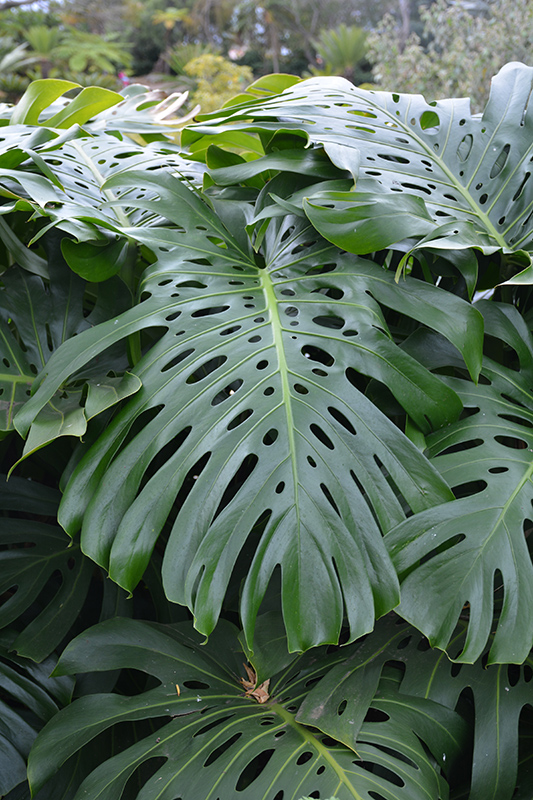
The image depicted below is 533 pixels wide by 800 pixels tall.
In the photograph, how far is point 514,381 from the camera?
2.81 feet

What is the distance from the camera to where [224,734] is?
74 centimetres

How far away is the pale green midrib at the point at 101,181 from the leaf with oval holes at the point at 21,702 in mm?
676

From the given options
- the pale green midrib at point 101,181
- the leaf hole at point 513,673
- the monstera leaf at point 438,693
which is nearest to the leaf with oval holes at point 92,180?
the pale green midrib at point 101,181

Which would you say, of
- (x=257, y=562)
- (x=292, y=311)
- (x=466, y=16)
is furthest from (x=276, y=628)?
(x=466, y=16)

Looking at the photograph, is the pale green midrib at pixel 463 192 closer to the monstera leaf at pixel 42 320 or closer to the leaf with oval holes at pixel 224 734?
the monstera leaf at pixel 42 320

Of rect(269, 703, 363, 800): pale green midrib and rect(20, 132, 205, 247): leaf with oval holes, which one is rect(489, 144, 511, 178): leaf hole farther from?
rect(269, 703, 363, 800): pale green midrib

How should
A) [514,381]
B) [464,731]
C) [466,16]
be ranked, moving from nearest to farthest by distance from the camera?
[464,731] → [514,381] → [466,16]

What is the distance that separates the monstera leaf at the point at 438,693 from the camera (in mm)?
698

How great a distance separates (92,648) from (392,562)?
0.41m

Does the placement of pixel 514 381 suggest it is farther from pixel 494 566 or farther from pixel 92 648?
pixel 92 648

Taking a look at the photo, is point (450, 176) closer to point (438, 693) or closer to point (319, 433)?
point (319, 433)

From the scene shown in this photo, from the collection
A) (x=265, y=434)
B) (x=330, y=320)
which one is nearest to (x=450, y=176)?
(x=330, y=320)

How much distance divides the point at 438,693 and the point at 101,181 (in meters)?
0.95

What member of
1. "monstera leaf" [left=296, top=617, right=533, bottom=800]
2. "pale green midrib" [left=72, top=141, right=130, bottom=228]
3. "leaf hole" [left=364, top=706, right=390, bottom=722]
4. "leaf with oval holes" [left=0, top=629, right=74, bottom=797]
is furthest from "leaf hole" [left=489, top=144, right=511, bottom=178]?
"leaf with oval holes" [left=0, top=629, right=74, bottom=797]
